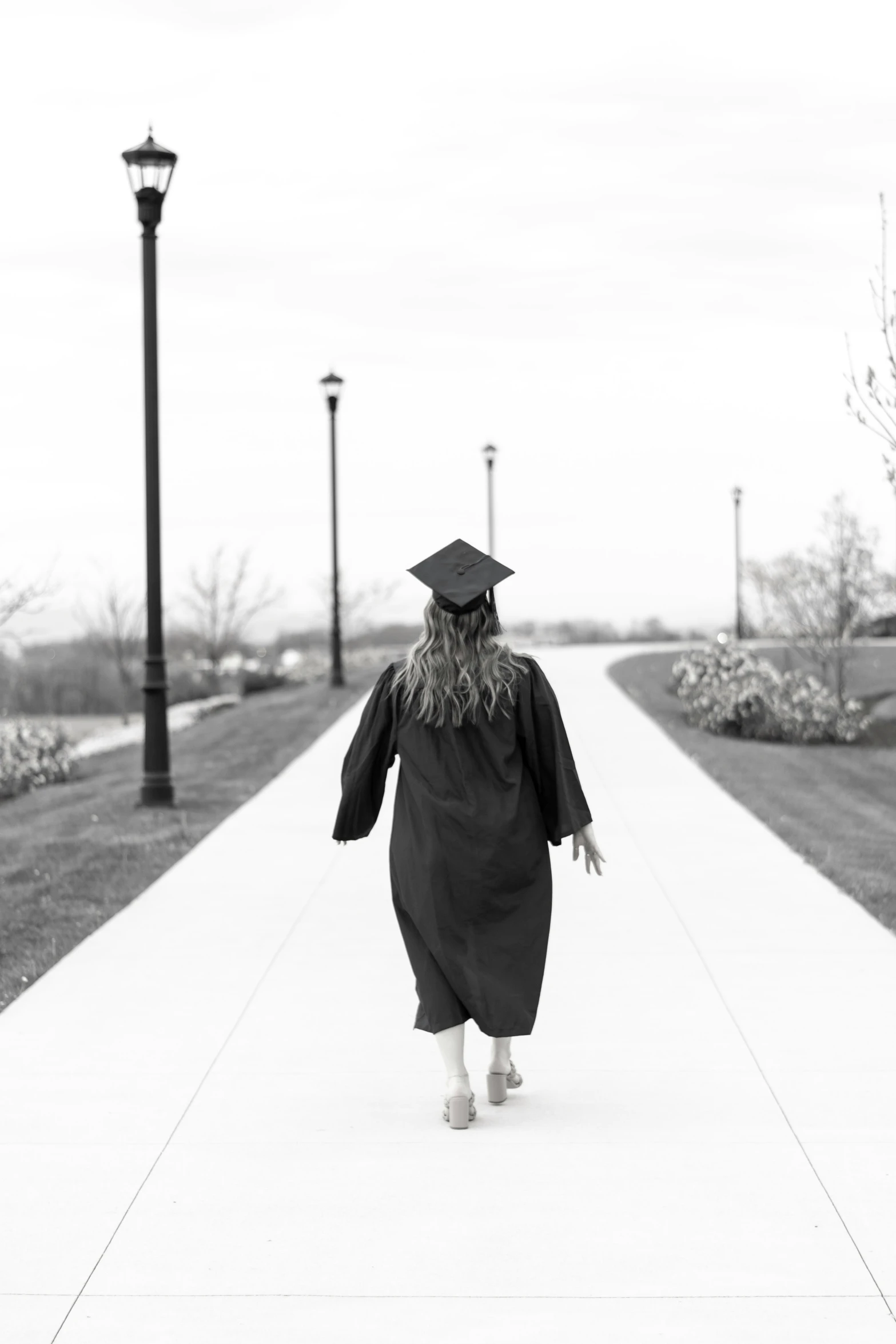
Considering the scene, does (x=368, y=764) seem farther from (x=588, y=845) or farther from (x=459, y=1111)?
(x=459, y=1111)

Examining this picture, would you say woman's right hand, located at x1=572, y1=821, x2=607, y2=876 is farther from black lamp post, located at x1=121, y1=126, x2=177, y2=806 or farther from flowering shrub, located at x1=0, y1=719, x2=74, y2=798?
flowering shrub, located at x1=0, y1=719, x2=74, y2=798

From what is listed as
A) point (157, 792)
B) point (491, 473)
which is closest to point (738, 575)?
point (491, 473)

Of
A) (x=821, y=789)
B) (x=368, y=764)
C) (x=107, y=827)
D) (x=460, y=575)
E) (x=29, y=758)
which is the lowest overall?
(x=821, y=789)

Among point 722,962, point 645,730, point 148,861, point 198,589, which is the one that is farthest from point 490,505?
point 722,962

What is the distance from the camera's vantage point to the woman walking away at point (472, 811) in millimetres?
4758

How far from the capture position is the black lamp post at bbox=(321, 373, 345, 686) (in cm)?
2381

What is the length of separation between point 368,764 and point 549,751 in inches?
23.4

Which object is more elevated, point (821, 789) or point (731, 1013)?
point (731, 1013)

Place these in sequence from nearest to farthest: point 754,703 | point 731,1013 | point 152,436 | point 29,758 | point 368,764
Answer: point 368,764, point 731,1013, point 152,436, point 29,758, point 754,703

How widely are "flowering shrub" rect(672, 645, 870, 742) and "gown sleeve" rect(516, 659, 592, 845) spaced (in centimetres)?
1574

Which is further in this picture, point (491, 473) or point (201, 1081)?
point (491, 473)

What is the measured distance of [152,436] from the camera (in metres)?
11.8

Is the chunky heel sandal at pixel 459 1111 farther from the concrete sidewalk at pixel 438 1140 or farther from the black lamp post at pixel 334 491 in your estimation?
the black lamp post at pixel 334 491

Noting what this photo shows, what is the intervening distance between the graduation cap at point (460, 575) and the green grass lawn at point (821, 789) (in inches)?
160
